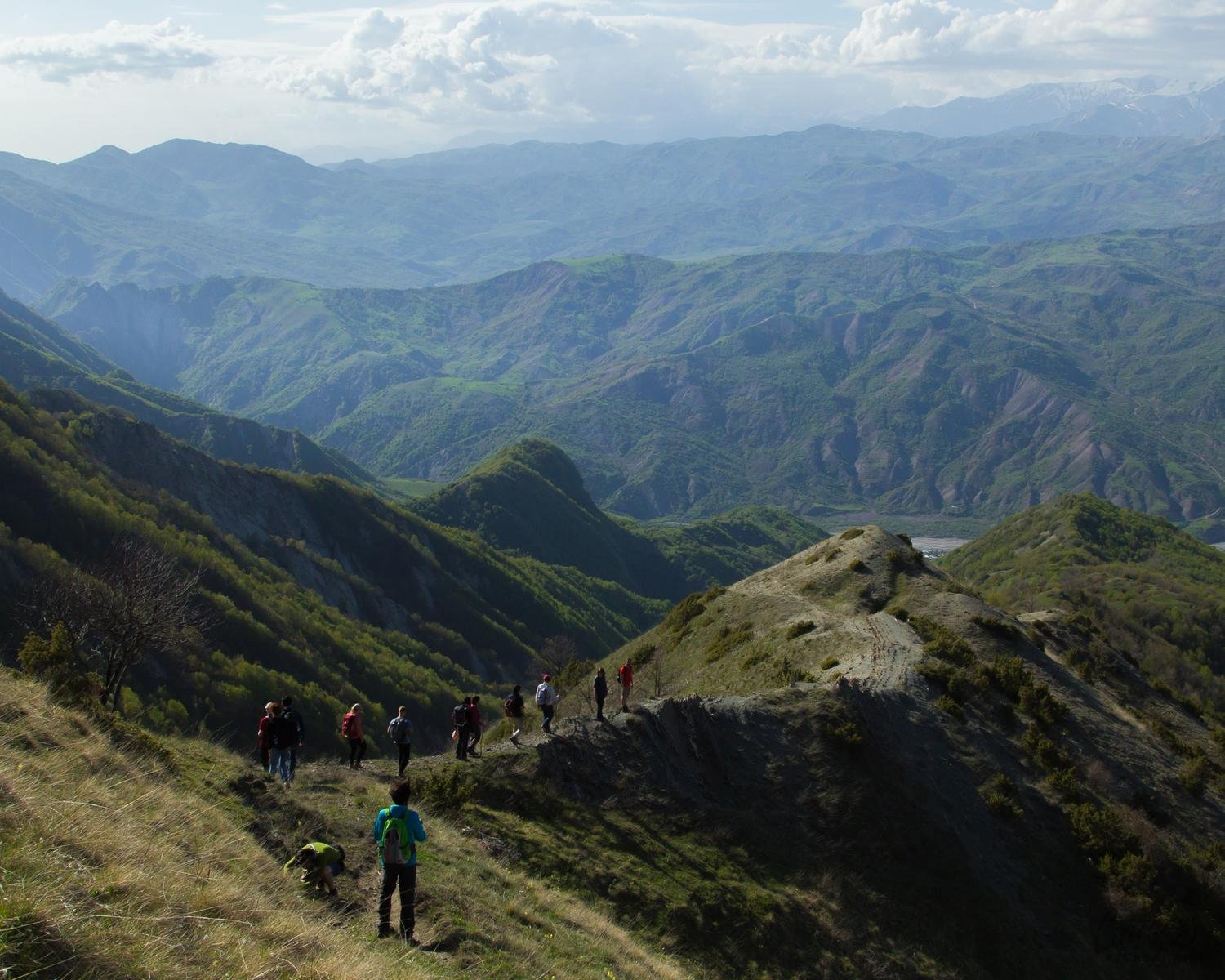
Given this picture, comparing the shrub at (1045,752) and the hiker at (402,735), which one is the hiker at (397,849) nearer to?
the hiker at (402,735)

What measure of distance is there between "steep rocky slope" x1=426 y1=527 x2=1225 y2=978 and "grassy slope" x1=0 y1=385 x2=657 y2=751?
3551 cm

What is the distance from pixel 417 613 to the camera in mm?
134000

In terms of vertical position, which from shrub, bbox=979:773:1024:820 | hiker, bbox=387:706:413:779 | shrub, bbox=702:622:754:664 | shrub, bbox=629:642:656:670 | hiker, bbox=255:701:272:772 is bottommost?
shrub, bbox=629:642:656:670

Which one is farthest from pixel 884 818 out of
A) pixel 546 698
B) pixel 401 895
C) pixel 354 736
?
pixel 401 895

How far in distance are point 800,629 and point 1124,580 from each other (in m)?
94.6

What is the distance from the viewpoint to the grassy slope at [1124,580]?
97750 mm

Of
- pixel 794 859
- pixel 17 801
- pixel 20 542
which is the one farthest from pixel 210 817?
pixel 20 542

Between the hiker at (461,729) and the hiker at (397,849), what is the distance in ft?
37.5

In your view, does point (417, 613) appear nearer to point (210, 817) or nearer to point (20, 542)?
point (20, 542)

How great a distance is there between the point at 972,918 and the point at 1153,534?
167m

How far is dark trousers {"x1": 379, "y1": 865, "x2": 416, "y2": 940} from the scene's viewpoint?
16781 mm

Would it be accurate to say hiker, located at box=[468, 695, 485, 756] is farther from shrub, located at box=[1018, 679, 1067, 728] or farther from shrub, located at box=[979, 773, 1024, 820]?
shrub, located at box=[1018, 679, 1067, 728]

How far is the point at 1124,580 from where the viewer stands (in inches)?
5030

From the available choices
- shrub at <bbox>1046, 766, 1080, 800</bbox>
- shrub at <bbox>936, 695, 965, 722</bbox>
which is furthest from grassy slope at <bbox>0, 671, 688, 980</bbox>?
shrub at <bbox>936, 695, 965, 722</bbox>
